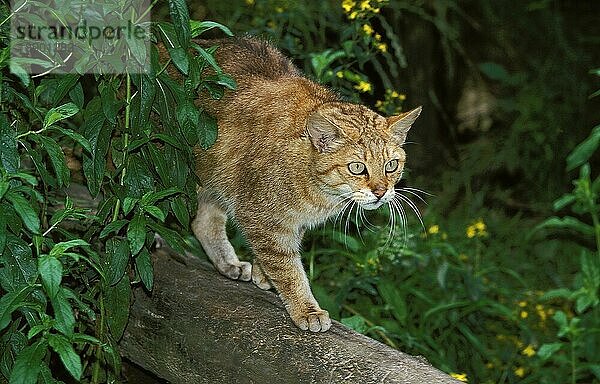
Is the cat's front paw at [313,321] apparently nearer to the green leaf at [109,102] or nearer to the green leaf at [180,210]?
the green leaf at [180,210]

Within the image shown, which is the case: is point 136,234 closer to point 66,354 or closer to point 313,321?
point 66,354

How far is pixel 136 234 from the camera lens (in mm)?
2662

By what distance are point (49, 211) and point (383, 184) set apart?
1.19 m

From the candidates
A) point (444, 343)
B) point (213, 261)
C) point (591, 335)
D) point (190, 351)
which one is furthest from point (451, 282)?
point (190, 351)

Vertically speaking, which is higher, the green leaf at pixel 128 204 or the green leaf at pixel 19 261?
the green leaf at pixel 128 204

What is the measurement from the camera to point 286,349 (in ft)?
9.25

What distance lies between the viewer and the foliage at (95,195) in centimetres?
243

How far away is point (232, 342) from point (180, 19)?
942 millimetres

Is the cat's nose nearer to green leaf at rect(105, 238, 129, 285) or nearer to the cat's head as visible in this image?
the cat's head

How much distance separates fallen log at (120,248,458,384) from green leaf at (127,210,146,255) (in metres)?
0.45

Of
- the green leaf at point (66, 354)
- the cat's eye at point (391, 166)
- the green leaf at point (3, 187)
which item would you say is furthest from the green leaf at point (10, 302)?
the cat's eye at point (391, 166)

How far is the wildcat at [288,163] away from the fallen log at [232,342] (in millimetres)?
93

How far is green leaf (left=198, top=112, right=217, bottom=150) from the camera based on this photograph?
2951 mm

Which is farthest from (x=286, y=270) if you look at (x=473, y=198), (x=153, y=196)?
(x=473, y=198)
